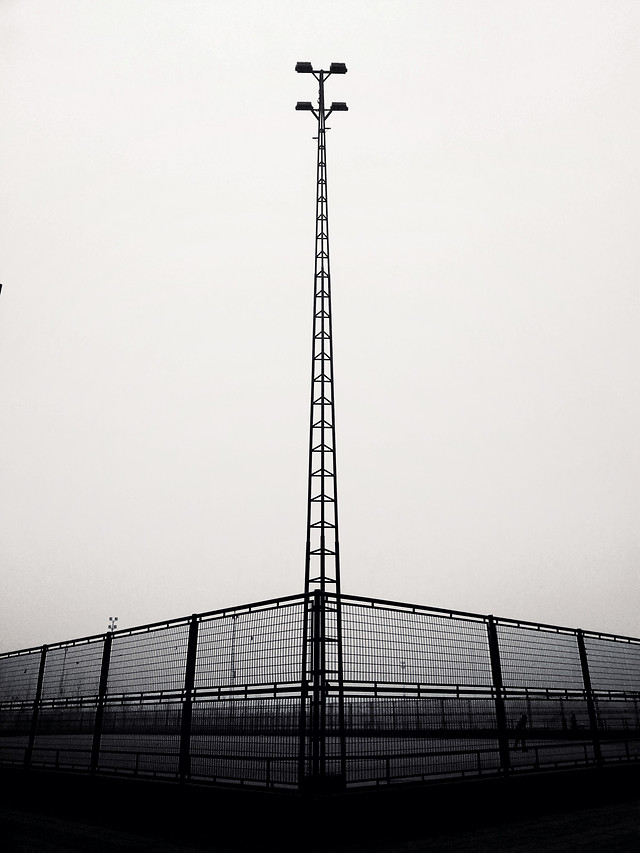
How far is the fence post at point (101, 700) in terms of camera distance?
7.86 m

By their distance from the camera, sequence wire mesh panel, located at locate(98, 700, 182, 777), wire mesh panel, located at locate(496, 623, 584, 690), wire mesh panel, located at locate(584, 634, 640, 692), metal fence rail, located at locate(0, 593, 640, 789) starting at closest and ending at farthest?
metal fence rail, located at locate(0, 593, 640, 789), wire mesh panel, located at locate(98, 700, 182, 777), wire mesh panel, located at locate(496, 623, 584, 690), wire mesh panel, located at locate(584, 634, 640, 692)

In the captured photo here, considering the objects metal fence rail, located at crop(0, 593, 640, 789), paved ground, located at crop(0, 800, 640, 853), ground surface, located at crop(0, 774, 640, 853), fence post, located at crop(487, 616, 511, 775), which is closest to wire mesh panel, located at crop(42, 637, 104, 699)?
metal fence rail, located at crop(0, 593, 640, 789)

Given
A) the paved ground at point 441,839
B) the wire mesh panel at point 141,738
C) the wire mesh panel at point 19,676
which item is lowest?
the paved ground at point 441,839

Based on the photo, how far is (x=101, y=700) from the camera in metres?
8.22

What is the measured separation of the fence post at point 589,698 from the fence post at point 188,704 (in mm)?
5705

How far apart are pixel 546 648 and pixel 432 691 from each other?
2630mm

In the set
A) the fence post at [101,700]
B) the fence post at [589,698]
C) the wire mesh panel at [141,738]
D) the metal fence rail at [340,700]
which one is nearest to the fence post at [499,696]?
the metal fence rail at [340,700]

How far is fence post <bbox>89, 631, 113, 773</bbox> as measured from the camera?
7855mm

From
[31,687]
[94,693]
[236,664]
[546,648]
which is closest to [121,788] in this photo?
[94,693]

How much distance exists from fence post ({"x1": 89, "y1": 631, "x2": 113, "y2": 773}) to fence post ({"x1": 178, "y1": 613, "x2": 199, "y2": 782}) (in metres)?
1.88

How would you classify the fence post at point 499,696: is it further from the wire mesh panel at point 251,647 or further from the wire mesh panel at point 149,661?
the wire mesh panel at point 149,661

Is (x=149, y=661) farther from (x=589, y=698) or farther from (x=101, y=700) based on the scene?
(x=589, y=698)

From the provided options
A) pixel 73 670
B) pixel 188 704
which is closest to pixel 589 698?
pixel 188 704

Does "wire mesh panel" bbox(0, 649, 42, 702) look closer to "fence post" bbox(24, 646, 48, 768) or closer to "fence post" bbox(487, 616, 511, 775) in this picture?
"fence post" bbox(24, 646, 48, 768)
